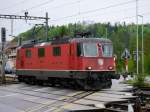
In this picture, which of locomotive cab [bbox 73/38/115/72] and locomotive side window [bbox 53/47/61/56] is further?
locomotive side window [bbox 53/47/61/56]

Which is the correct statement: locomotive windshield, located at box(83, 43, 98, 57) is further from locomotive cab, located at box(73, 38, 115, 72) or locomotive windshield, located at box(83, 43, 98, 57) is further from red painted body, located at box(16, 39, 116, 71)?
red painted body, located at box(16, 39, 116, 71)

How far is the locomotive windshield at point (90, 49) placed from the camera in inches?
1128

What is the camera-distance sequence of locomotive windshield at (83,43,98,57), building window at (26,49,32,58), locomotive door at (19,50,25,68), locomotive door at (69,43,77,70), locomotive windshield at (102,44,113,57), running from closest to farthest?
locomotive windshield at (83,43,98,57) < locomotive door at (69,43,77,70) < locomotive windshield at (102,44,113,57) < building window at (26,49,32,58) < locomotive door at (19,50,25,68)

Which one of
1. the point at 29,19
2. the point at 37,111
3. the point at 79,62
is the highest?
the point at 29,19

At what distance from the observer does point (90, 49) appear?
2895cm

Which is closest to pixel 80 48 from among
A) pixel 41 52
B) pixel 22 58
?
pixel 41 52

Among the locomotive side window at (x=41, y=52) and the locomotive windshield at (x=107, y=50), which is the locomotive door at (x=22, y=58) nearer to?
the locomotive side window at (x=41, y=52)

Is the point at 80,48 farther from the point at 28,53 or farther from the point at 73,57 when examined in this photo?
the point at 28,53

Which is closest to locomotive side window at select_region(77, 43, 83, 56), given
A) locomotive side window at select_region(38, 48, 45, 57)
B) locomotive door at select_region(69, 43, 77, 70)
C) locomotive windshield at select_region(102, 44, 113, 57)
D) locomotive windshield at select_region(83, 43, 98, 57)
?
locomotive windshield at select_region(83, 43, 98, 57)

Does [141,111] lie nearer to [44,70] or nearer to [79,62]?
[79,62]

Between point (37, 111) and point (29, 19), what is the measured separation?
110 feet

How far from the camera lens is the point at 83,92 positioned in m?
27.3

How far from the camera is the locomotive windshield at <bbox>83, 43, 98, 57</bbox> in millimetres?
28656

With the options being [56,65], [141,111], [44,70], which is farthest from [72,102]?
[44,70]
